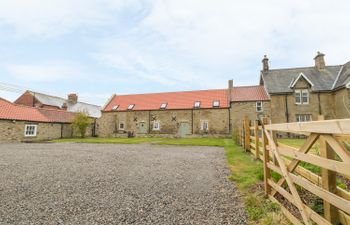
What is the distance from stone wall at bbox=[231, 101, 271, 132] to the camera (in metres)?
26.8

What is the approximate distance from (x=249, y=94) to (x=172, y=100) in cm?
1163

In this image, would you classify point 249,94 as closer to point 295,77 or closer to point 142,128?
point 295,77

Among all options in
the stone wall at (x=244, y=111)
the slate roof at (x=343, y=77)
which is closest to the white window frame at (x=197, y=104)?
the stone wall at (x=244, y=111)

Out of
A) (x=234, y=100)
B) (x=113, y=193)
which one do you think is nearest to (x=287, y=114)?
(x=234, y=100)

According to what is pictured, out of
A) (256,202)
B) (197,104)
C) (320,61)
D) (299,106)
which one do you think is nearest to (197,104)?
(197,104)

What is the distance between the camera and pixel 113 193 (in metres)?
5.06

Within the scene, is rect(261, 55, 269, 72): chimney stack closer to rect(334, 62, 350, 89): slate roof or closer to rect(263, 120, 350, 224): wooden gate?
rect(334, 62, 350, 89): slate roof

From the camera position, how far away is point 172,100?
32.6 meters

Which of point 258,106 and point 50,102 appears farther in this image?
point 50,102

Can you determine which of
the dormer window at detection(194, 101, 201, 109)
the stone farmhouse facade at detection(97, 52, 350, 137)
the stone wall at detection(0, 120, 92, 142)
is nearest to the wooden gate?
the stone farmhouse facade at detection(97, 52, 350, 137)

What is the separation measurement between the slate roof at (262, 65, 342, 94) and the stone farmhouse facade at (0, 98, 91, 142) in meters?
29.8

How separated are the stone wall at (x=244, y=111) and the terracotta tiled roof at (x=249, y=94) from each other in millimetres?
662

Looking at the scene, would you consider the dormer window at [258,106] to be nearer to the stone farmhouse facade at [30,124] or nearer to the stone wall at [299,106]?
the stone wall at [299,106]

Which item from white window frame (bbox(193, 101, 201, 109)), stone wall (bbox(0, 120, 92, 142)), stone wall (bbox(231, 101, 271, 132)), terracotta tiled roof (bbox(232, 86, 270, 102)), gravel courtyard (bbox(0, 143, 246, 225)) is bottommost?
gravel courtyard (bbox(0, 143, 246, 225))
